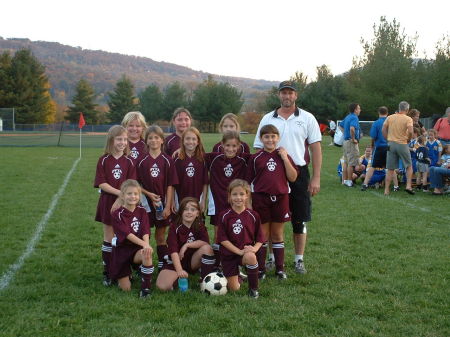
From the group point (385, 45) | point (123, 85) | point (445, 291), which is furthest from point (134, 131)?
point (123, 85)

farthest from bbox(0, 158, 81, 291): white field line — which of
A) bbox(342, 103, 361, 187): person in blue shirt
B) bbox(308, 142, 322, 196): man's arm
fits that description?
bbox(342, 103, 361, 187): person in blue shirt

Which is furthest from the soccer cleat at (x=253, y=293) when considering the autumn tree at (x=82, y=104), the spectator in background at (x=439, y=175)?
the autumn tree at (x=82, y=104)

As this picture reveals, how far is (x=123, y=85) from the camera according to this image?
Answer: 233ft

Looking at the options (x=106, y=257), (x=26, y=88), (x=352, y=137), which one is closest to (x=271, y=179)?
(x=106, y=257)

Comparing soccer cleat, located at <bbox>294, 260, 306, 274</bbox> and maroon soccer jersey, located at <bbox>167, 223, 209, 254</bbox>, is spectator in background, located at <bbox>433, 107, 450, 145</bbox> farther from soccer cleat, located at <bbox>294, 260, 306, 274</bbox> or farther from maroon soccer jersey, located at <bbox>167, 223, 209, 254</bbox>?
maroon soccer jersey, located at <bbox>167, 223, 209, 254</bbox>

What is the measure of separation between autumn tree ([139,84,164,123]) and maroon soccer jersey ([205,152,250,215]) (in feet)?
229

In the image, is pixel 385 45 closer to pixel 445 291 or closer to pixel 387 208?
pixel 387 208

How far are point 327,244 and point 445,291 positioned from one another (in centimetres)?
213

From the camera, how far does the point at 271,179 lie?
5082 millimetres

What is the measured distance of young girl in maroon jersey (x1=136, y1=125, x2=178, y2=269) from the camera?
207 inches

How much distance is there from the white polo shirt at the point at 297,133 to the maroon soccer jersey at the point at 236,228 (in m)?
0.82

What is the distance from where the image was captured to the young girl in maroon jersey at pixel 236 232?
15.8 ft

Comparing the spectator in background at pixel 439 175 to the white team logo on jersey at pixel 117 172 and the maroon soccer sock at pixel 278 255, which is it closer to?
the maroon soccer sock at pixel 278 255

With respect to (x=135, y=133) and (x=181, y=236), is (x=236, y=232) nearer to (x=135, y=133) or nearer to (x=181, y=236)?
(x=181, y=236)
